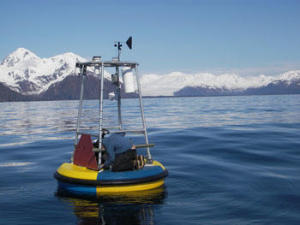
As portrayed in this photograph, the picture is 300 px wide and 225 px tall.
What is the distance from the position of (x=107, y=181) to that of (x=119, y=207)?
0.98 m

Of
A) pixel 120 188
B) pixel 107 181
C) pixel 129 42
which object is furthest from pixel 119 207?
pixel 129 42

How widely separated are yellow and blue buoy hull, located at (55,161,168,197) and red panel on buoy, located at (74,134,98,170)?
0.25 m

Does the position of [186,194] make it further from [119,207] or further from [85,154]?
[85,154]

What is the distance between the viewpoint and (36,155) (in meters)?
20.9

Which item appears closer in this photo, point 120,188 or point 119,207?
point 119,207

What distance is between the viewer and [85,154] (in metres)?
11.9

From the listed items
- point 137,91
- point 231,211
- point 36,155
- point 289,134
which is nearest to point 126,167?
point 137,91

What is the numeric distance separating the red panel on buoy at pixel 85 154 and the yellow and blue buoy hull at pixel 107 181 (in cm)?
25

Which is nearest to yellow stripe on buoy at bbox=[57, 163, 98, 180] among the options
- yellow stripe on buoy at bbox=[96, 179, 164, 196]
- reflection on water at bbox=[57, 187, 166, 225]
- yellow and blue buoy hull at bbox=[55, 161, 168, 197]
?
yellow and blue buoy hull at bbox=[55, 161, 168, 197]

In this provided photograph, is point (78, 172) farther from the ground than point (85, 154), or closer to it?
closer to it

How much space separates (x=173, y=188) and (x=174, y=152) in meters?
8.69

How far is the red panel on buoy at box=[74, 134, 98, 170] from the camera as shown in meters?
11.6

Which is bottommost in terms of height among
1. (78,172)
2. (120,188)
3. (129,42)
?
(120,188)

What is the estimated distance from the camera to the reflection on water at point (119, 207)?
30.9 feet
